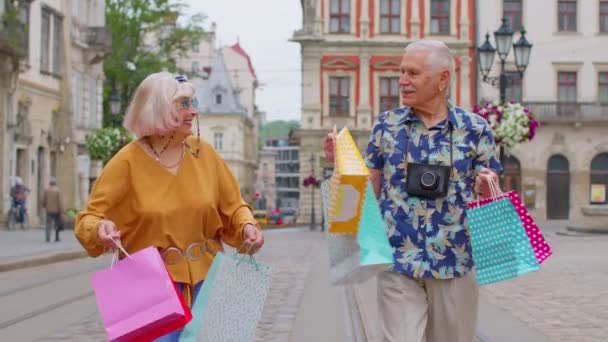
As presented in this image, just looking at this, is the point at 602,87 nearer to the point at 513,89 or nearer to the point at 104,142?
the point at 513,89

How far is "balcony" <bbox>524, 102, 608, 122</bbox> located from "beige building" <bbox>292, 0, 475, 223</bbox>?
399cm

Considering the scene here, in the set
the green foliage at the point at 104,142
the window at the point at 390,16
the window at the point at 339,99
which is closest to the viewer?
the green foliage at the point at 104,142

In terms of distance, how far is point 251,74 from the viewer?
404ft

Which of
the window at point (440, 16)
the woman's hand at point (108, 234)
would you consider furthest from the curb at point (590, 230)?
the woman's hand at point (108, 234)

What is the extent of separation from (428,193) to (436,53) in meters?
0.65

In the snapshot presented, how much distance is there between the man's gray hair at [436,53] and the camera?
4973 millimetres

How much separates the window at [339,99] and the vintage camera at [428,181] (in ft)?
178

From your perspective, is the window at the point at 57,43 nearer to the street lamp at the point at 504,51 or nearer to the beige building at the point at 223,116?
the street lamp at the point at 504,51

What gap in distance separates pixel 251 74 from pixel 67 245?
98.3 m

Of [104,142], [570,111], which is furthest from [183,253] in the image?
[570,111]

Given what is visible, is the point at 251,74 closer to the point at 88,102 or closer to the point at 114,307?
the point at 88,102

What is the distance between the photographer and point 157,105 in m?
4.69

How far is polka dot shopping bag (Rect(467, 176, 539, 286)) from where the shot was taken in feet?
15.5

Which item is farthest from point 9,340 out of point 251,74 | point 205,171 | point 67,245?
point 251,74
